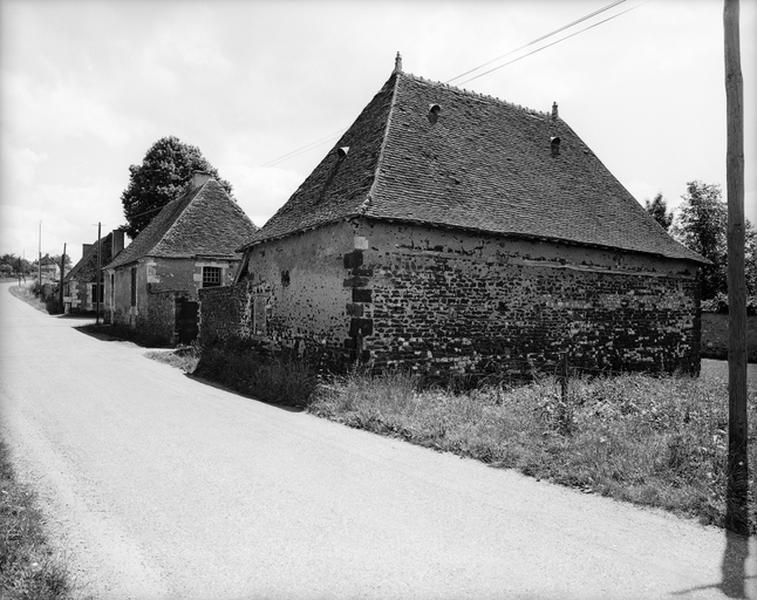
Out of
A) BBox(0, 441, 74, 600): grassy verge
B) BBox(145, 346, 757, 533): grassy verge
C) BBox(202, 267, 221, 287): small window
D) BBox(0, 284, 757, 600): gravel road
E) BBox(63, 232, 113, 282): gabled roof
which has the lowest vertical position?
BBox(0, 284, 757, 600): gravel road

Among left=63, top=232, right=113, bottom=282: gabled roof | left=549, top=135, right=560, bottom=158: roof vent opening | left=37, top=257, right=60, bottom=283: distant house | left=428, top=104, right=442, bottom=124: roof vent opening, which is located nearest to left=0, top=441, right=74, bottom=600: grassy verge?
left=428, top=104, right=442, bottom=124: roof vent opening

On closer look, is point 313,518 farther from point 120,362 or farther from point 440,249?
point 120,362

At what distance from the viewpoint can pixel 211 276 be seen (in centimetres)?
2580

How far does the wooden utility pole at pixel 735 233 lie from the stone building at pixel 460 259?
6295 millimetres

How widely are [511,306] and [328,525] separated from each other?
9278mm

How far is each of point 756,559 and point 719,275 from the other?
103 ft

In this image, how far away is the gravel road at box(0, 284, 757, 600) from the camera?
3.79 metres

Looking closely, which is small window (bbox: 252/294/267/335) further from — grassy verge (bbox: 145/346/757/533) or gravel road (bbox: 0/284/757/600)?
gravel road (bbox: 0/284/757/600)

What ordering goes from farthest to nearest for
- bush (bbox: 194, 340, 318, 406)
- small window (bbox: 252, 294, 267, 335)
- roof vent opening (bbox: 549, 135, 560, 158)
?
roof vent opening (bbox: 549, 135, 560, 158), small window (bbox: 252, 294, 267, 335), bush (bbox: 194, 340, 318, 406)

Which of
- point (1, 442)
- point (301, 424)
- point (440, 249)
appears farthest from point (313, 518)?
point (440, 249)

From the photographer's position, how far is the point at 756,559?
4188mm

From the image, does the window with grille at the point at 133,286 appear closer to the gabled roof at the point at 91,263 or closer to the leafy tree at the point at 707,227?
the gabled roof at the point at 91,263

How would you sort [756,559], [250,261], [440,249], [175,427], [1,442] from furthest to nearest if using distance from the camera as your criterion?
[250,261] → [440,249] → [175,427] → [1,442] → [756,559]

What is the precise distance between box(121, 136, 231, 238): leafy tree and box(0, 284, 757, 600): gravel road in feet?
117
